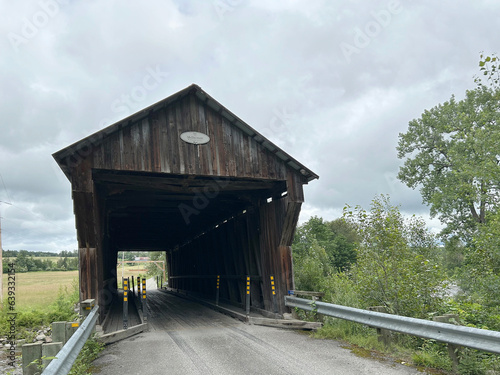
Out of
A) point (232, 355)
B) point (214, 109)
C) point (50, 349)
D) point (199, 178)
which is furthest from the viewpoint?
point (199, 178)

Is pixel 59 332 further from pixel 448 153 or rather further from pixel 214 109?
pixel 448 153

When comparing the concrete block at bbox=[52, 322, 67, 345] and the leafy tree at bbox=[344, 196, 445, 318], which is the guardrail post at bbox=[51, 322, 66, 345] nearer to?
the concrete block at bbox=[52, 322, 67, 345]

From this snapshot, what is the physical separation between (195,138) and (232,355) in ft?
16.5

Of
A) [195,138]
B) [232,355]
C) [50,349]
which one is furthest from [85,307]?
[195,138]

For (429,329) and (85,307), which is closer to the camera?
(429,329)

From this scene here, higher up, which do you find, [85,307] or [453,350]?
[85,307]

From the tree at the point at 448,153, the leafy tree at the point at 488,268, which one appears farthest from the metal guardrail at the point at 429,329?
the tree at the point at 448,153

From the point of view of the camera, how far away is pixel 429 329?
481 centimetres

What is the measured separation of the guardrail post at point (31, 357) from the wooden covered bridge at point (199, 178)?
15.3 feet

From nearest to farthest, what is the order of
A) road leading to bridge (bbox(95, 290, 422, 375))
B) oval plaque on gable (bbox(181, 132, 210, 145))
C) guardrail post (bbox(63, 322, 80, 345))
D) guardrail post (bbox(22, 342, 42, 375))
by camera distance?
guardrail post (bbox(22, 342, 42, 375)) → guardrail post (bbox(63, 322, 80, 345)) → road leading to bridge (bbox(95, 290, 422, 375)) → oval plaque on gable (bbox(181, 132, 210, 145))

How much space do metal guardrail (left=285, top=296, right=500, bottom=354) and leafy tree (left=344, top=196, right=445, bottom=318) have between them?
81 centimetres

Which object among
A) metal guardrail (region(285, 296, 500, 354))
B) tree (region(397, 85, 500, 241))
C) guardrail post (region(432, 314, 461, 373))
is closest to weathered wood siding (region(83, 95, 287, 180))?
metal guardrail (region(285, 296, 500, 354))

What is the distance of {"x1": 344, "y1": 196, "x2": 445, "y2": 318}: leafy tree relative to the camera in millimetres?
6641

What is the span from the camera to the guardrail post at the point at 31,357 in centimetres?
331
